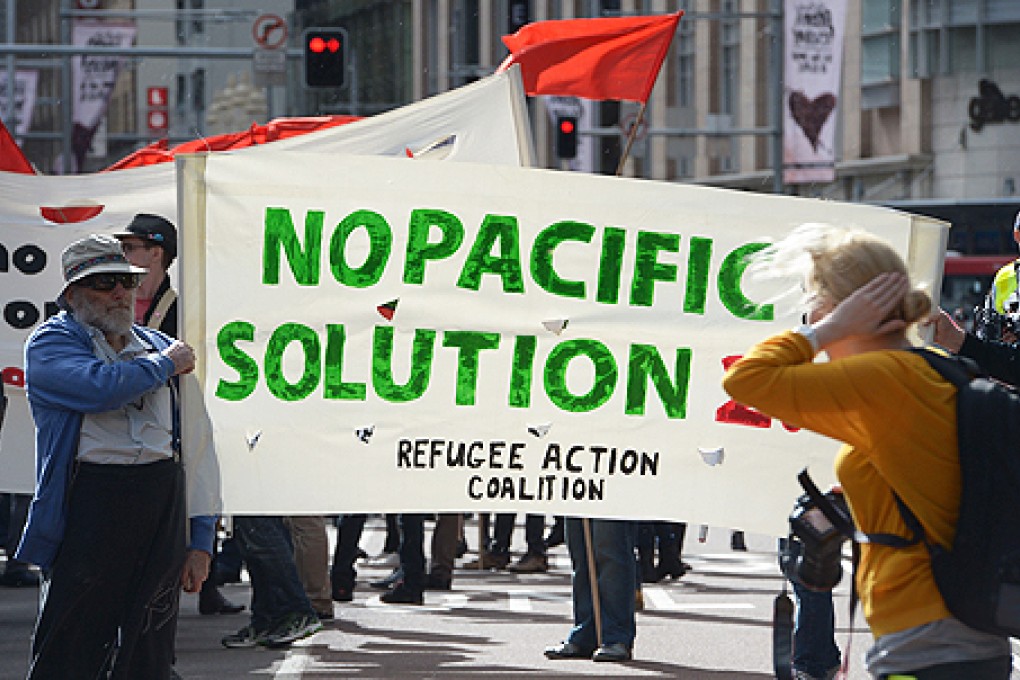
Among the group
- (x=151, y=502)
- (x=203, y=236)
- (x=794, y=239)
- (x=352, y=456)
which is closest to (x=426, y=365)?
(x=352, y=456)

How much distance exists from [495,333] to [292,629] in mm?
2301

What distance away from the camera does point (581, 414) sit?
7480 mm

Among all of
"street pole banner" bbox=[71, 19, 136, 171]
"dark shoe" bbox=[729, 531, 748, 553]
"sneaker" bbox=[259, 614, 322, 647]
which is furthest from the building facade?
"sneaker" bbox=[259, 614, 322, 647]

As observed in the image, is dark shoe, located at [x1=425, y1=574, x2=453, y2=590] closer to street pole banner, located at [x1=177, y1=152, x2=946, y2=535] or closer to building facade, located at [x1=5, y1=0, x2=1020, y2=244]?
street pole banner, located at [x1=177, y1=152, x2=946, y2=535]

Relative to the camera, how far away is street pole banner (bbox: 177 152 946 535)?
732 cm

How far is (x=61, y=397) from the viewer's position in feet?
19.5

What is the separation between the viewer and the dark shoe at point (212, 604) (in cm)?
1074

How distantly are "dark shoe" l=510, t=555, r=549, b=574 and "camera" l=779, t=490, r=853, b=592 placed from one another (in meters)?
9.26

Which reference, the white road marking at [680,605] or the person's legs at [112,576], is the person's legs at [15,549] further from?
the person's legs at [112,576]

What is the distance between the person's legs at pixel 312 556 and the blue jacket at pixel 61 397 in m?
3.94

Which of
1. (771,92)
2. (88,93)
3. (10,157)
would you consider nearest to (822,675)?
(10,157)

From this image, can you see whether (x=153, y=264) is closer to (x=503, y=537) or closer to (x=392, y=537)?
(x=503, y=537)

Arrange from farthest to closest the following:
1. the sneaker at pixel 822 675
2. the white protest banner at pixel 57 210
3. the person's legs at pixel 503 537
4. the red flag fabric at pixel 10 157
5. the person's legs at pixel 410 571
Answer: the person's legs at pixel 503 537, the person's legs at pixel 410 571, the red flag fabric at pixel 10 157, the white protest banner at pixel 57 210, the sneaker at pixel 822 675

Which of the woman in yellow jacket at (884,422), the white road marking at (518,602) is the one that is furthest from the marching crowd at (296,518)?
the white road marking at (518,602)
